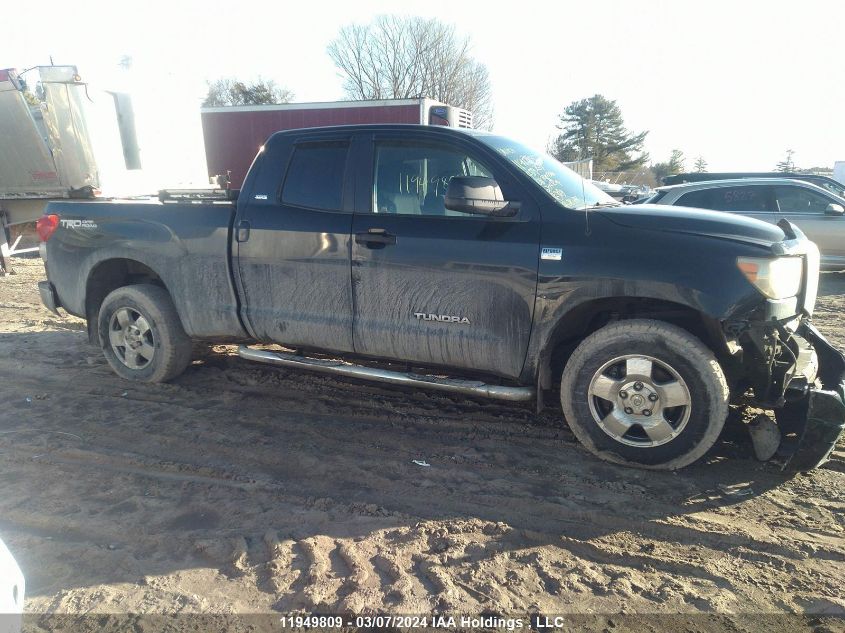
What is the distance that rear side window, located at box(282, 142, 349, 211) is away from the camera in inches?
165

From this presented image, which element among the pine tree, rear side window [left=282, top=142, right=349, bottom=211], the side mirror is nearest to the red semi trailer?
rear side window [left=282, top=142, right=349, bottom=211]

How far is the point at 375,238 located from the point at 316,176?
77 cm

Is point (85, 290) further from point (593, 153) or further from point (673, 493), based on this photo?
point (593, 153)

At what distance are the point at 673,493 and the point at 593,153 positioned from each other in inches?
2026

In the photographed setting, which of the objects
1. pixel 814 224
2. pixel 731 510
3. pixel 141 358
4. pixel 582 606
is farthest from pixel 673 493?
pixel 814 224

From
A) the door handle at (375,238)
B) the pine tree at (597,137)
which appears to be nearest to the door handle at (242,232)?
the door handle at (375,238)

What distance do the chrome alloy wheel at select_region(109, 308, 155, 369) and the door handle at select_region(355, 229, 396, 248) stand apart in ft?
7.03

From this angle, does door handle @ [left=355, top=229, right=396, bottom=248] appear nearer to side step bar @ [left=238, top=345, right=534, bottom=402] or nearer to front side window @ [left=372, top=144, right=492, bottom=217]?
front side window @ [left=372, top=144, right=492, bottom=217]

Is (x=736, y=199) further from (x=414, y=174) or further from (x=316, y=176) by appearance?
(x=316, y=176)

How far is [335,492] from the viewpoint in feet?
10.9

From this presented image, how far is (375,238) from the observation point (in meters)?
3.92

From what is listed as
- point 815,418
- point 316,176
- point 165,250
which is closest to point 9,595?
point 316,176

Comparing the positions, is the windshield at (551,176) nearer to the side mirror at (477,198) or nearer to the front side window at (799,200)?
the side mirror at (477,198)

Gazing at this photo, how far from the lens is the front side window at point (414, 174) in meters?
3.96
